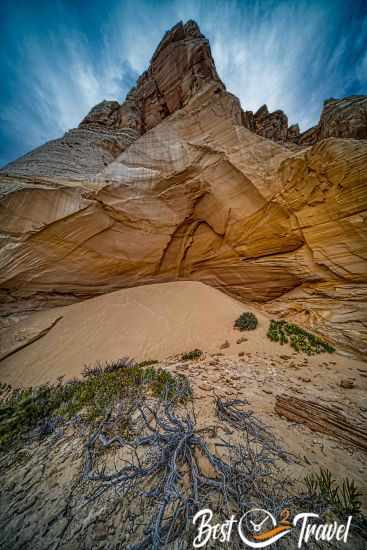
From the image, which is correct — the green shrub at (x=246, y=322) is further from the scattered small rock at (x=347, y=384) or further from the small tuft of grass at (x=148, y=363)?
the small tuft of grass at (x=148, y=363)

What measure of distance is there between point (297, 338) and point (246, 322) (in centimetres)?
133

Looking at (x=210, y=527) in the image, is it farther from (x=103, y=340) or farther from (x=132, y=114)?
(x=132, y=114)

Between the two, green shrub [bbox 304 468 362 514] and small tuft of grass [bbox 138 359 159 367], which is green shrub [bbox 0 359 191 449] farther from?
green shrub [bbox 304 468 362 514]

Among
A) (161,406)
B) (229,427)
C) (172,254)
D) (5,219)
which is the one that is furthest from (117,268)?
(229,427)

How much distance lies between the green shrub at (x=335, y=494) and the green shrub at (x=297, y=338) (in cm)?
316

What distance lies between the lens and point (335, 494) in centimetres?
134

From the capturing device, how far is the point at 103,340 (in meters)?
4.99

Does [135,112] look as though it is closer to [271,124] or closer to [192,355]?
[271,124]

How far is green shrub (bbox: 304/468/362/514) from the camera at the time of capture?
4.12 ft

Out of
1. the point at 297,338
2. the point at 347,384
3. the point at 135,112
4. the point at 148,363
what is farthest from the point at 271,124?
the point at 148,363

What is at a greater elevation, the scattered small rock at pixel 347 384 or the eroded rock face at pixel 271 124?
the eroded rock face at pixel 271 124

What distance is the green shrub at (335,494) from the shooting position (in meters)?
1.25

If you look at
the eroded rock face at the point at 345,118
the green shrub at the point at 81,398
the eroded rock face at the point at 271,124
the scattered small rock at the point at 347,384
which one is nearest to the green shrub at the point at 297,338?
the scattered small rock at the point at 347,384

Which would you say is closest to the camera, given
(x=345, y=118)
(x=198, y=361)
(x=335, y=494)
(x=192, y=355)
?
(x=335, y=494)
